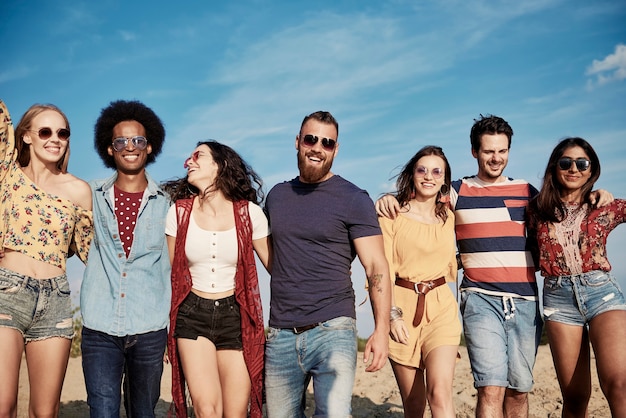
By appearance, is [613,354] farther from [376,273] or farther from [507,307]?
[376,273]

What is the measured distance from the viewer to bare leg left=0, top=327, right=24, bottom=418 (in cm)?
477

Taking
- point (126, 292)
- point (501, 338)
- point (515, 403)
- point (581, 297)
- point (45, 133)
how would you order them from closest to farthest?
1. point (126, 292)
2. point (45, 133)
3. point (581, 297)
4. point (501, 338)
5. point (515, 403)

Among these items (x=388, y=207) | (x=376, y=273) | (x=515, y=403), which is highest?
(x=388, y=207)

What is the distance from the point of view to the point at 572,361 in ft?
19.0

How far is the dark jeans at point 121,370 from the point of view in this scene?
489 cm

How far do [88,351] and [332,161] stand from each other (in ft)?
7.76

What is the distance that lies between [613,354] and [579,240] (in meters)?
0.99

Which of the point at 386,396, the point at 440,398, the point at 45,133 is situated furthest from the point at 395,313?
the point at 386,396

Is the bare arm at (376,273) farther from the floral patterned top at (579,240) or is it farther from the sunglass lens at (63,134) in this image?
the sunglass lens at (63,134)

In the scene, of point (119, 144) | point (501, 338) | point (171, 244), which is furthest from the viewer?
point (501, 338)

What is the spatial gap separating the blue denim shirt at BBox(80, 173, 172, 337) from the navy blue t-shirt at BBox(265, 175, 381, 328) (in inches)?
36.0

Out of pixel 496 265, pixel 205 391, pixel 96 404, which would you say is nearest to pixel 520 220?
pixel 496 265

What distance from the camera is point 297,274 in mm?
4863

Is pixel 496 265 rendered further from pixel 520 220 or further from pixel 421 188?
pixel 421 188
